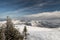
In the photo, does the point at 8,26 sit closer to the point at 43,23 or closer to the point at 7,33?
the point at 7,33

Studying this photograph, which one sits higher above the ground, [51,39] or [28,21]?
[28,21]

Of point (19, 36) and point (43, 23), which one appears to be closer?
point (19, 36)

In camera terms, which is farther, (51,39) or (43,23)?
(43,23)

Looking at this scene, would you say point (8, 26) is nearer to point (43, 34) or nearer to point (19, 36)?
point (19, 36)

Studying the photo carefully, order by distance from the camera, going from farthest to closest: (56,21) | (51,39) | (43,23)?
(43,23) < (56,21) < (51,39)

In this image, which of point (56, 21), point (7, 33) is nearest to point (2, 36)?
point (7, 33)

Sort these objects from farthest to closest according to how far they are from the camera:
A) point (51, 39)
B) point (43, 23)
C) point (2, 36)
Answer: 1. point (43, 23)
2. point (51, 39)
3. point (2, 36)

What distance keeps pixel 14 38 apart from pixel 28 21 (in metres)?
9.84

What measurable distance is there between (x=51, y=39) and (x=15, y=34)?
12.6 ft

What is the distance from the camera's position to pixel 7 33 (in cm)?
1273

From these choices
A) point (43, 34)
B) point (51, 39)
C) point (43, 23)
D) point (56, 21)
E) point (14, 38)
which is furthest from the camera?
point (43, 23)

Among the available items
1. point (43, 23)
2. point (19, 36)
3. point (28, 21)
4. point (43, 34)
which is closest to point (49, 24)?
point (43, 23)

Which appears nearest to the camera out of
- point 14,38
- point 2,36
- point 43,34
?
point 2,36

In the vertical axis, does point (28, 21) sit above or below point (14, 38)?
above
